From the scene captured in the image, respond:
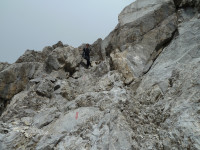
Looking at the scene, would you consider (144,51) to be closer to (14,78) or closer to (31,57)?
(14,78)

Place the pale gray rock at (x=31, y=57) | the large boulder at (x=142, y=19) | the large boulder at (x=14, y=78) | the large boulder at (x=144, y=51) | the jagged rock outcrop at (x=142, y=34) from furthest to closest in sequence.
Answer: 1. the pale gray rock at (x=31, y=57)
2. the large boulder at (x=14, y=78)
3. the large boulder at (x=142, y=19)
4. the jagged rock outcrop at (x=142, y=34)
5. the large boulder at (x=144, y=51)

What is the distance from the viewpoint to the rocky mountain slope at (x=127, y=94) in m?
8.21

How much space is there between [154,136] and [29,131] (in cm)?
838

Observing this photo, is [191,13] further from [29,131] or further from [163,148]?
[29,131]

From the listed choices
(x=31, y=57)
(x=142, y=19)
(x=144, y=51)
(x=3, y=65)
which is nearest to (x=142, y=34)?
(x=142, y=19)

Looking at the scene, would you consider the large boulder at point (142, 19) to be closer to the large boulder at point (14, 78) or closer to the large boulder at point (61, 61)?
the large boulder at point (61, 61)

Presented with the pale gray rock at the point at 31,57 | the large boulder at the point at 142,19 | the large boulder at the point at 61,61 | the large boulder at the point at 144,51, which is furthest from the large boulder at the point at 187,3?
the pale gray rock at the point at 31,57

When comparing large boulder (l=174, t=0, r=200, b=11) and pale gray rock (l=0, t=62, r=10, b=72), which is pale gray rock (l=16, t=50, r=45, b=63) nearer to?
pale gray rock (l=0, t=62, r=10, b=72)

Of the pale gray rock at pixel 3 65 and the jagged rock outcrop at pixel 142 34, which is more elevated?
the pale gray rock at pixel 3 65

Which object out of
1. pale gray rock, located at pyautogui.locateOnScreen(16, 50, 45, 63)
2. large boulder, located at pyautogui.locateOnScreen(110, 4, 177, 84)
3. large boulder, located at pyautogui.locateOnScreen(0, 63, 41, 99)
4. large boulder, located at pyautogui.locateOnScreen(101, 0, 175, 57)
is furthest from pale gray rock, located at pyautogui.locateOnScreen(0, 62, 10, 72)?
large boulder, located at pyautogui.locateOnScreen(110, 4, 177, 84)

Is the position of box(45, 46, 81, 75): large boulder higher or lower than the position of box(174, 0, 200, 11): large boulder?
higher

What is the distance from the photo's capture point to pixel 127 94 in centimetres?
1240

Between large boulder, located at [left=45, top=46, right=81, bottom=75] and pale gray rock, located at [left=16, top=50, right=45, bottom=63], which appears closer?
large boulder, located at [left=45, top=46, right=81, bottom=75]

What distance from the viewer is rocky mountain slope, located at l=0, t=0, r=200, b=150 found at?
821cm
